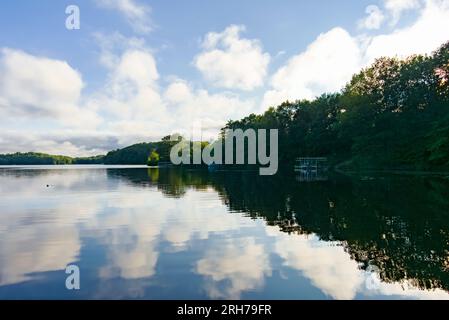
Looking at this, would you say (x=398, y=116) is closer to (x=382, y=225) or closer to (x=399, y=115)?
(x=399, y=115)

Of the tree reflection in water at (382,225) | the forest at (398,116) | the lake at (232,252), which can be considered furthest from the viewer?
the forest at (398,116)

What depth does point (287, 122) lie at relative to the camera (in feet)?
362

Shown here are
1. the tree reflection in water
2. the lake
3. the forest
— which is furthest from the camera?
the forest

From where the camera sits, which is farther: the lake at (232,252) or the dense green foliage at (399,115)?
the dense green foliage at (399,115)

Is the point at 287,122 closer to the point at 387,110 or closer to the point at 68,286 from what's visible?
the point at 387,110

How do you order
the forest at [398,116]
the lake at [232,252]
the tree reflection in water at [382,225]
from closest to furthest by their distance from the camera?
the lake at [232,252]
the tree reflection in water at [382,225]
the forest at [398,116]

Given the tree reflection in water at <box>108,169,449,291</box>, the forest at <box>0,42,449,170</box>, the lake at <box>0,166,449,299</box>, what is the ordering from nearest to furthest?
the lake at <box>0,166,449,299</box>
the tree reflection in water at <box>108,169,449,291</box>
the forest at <box>0,42,449,170</box>

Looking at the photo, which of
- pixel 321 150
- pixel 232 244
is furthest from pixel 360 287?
pixel 321 150

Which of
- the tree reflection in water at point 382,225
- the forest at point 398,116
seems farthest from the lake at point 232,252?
the forest at point 398,116

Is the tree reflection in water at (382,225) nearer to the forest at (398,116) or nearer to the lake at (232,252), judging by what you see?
the lake at (232,252)

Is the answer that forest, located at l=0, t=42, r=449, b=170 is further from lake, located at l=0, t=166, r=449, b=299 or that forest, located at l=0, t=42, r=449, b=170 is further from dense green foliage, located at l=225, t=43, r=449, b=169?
lake, located at l=0, t=166, r=449, b=299

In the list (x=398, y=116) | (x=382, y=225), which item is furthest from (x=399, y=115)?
(x=382, y=225)

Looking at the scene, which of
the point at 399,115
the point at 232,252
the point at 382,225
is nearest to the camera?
the point at 232,252

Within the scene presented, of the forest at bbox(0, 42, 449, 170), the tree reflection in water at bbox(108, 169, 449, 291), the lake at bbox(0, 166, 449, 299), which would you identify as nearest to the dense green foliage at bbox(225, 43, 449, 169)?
the forest at bbox(0, 42, 449, 170)
